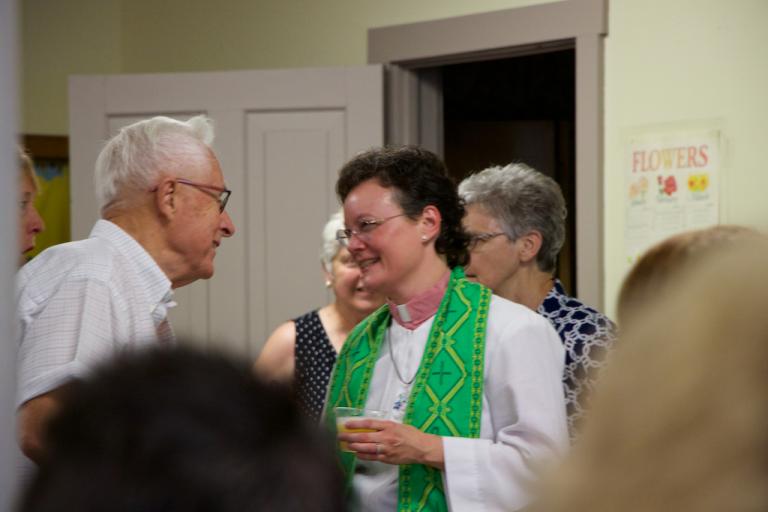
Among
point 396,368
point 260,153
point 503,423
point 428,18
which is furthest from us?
point 260,153

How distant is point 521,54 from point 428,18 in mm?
404

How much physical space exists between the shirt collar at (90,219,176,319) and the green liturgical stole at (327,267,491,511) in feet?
1.29

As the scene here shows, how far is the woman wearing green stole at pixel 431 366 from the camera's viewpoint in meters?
2.18

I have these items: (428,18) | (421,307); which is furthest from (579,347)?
(428,18)

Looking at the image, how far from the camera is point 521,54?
4.31m

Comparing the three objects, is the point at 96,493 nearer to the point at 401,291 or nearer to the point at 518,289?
the point at 401,291

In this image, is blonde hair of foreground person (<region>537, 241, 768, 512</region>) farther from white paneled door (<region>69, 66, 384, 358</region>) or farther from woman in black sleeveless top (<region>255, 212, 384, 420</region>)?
white paneled door (<region>69, 66, 384, 358</region>)

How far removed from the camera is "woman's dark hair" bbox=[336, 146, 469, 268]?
8.25 ft

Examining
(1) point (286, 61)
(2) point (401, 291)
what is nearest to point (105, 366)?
(2) point (401, 291)

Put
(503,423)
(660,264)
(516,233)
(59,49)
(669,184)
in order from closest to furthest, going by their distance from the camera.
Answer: (660,264)
(503,423)
(516,233)
(669,184)
(59,49)

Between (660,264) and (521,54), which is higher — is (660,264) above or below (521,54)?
below

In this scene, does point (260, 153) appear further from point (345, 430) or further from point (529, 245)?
point (345, 430)

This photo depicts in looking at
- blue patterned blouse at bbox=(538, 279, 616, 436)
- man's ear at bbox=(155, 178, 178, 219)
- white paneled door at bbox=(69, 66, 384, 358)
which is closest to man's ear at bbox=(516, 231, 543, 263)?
blue patterned blouse at bbox=(538, 279, 616, 436)

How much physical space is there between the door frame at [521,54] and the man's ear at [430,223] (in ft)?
5.09
